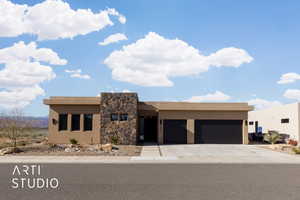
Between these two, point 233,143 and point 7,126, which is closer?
point 7,126

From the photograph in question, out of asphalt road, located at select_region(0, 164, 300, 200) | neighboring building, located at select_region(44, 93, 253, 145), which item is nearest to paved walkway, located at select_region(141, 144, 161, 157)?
neighboring building, located at select_region(44, 93, 253, 145)

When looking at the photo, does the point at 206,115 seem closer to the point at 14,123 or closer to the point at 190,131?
the point at 190,131

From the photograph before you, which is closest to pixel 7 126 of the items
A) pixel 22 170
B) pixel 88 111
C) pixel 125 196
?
pixel 88 111

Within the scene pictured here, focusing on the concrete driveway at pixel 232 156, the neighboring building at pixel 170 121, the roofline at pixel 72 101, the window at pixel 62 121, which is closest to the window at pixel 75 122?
the neighboring building at pixel 170 121

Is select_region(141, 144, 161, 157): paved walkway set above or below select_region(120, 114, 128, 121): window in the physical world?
below

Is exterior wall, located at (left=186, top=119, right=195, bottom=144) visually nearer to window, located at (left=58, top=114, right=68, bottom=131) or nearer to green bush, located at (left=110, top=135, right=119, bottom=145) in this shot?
green bush, located at (left=110, top=135, right=119, bottom=145)

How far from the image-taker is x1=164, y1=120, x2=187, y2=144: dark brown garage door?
1067 inches

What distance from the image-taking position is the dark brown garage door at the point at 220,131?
27.2 m

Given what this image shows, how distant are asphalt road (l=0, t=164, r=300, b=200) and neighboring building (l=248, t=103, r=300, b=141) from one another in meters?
18.2

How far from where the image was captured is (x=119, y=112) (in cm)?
2517

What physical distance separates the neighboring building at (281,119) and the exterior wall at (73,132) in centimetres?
2144

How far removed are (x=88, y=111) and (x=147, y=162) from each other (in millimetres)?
12719

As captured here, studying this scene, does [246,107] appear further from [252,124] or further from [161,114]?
[252,124]

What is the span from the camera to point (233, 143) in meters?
27.2
